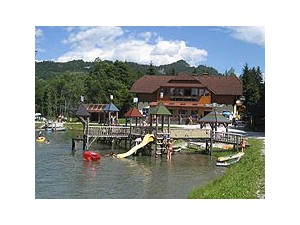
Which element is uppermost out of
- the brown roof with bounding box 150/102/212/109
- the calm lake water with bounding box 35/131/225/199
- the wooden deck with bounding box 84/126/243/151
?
the brown roof with bounding box 150/102/212/109

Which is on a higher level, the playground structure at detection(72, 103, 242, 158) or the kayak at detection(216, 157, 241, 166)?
the playground structure at detection(72, 103, 242, 158)

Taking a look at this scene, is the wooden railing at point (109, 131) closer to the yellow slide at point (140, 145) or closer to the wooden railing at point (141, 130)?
the wooden railing at point (141, 130)

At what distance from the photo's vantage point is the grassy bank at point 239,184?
10.5 meters

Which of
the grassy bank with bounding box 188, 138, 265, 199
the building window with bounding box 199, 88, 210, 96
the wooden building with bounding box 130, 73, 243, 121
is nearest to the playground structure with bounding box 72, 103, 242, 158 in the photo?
the grassy bank with bounding box 188, 138, 265, 199

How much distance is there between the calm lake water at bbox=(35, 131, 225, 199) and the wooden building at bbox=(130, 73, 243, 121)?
290 inches

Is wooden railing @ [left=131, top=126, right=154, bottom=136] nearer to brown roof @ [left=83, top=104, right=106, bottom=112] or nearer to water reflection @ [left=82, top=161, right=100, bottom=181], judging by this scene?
water reflection @ [left=82, top=161, right=100, bottom=181]

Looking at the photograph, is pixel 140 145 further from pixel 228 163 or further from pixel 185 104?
pixel 185 104

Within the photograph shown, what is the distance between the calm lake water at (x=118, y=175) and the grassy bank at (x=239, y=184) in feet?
1.51

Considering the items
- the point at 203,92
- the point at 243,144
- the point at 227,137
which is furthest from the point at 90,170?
the point at 203,92

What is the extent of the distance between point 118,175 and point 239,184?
12.0 feet

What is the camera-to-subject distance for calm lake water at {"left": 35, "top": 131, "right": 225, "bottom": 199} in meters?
11.2
